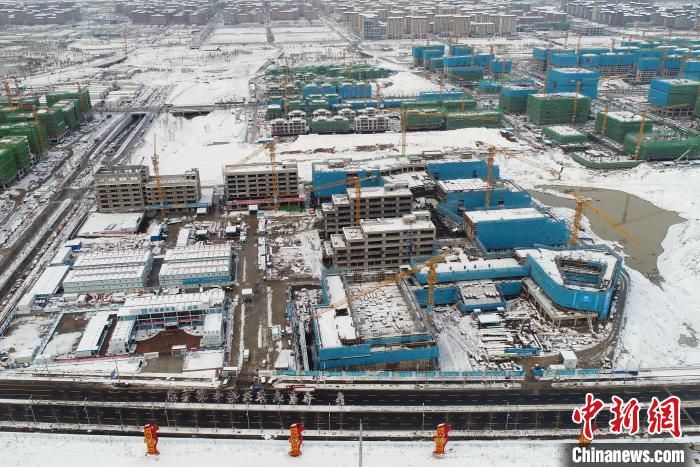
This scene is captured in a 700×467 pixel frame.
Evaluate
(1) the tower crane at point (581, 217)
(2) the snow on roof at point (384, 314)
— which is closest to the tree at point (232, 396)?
(2) the snow on roof at point (384, 314)

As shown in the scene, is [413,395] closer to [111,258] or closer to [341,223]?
[341,223]

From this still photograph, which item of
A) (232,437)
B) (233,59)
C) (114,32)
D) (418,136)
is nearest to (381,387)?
(232,437)

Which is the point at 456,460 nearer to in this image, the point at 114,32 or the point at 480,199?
the point at 480,199

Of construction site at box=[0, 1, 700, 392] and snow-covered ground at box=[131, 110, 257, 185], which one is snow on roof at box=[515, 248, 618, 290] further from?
snow-covered ground at box=[131, 110, 257, 185]

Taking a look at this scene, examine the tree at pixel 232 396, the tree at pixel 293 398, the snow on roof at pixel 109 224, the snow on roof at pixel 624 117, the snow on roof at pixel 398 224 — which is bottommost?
the tree at pixel 232 396

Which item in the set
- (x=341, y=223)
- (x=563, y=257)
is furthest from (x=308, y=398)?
(x=563, y=257)

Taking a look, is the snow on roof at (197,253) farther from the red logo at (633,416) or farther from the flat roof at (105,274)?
the red logo at (633,416)
